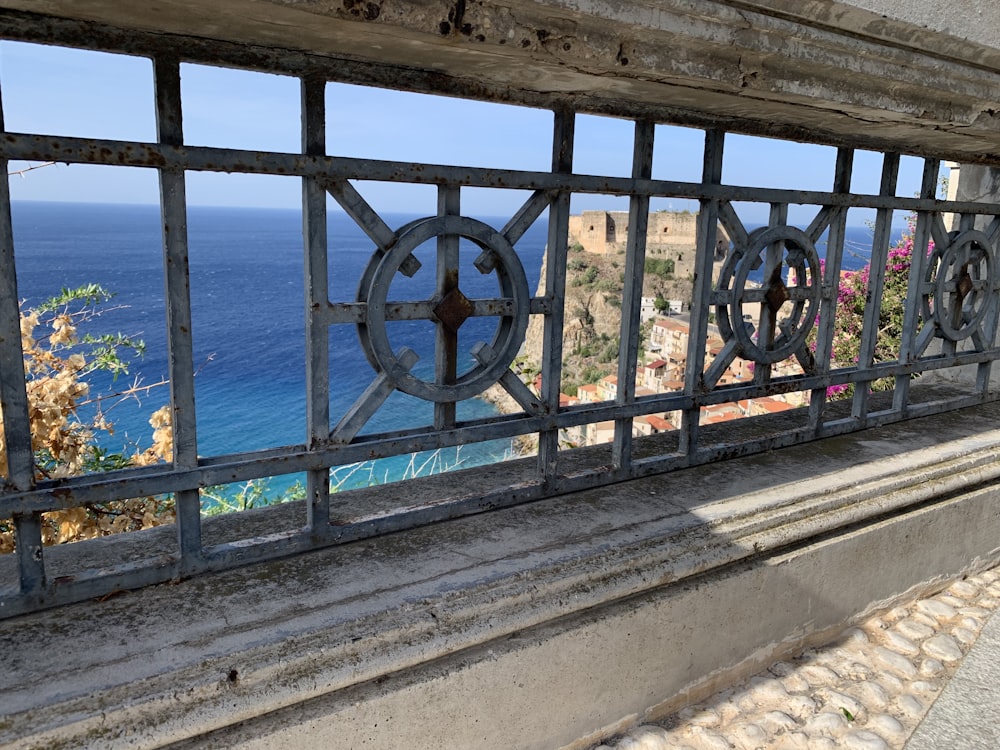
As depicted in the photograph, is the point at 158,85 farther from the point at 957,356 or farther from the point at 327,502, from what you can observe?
the point at 957,356

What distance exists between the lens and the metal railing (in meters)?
1.65

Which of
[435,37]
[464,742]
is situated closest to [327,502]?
[464,742]

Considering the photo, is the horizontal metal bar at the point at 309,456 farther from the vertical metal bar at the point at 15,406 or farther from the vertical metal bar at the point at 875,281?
the vertical metal bar at the point at 875,281

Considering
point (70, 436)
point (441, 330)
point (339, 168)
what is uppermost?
point (339, 168)

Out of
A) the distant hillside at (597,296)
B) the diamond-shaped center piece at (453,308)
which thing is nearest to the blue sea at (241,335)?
the distant hillside at (597,296)

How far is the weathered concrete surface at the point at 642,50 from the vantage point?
1519 mm

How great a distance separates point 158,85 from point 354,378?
47144 millimetres

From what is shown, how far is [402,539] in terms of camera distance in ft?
7.11

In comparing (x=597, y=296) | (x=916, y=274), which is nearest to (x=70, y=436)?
(x=916, y=274)

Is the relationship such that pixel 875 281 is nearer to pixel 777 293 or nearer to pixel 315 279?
pixel 777 293

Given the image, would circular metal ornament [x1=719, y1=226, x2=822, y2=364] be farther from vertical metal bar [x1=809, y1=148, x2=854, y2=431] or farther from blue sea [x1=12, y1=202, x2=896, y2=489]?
blue sea [x1=12, y1=202, x2=896, y2=489]

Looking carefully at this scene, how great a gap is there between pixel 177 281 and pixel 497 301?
0.85 m

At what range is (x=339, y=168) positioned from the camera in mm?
1823

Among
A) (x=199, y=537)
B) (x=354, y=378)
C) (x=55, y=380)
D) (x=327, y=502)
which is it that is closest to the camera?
(x=199, y=537)
